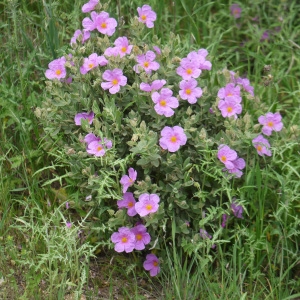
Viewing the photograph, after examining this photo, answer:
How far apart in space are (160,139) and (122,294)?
0.71 metres

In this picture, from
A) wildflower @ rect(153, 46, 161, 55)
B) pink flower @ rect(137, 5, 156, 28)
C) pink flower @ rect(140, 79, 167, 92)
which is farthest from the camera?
pink flower @ rect(137, 5, 156, 28)

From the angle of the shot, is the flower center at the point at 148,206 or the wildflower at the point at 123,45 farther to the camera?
the wildflower at the point at 123,45

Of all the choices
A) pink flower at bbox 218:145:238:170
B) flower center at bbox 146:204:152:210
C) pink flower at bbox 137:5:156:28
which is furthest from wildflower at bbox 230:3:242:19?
flower center at bbox 146:204:152:210

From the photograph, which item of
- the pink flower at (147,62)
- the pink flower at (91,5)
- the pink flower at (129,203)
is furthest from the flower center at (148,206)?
the pink flower at (91,5)

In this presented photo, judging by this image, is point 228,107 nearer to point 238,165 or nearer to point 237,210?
point 238,165

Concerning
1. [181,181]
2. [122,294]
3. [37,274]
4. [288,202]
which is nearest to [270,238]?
[288,202]

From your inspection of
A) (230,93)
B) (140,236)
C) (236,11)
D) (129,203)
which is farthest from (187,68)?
(236,11)

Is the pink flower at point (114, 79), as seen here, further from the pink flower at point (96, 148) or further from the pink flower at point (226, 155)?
the pink flower at point (226, 155)

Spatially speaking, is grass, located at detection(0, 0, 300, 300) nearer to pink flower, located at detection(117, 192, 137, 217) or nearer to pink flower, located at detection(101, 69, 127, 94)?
pink flower, located at detection(117, 192, 137, 217)

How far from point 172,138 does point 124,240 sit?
1.63 ft

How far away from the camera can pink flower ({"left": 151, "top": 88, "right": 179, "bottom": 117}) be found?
270 cm

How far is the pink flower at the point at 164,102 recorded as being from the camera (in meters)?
2.70

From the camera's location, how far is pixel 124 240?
2668mm

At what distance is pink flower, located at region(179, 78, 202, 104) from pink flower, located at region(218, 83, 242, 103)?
14cm
